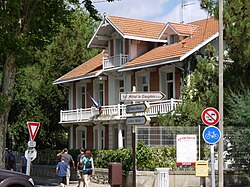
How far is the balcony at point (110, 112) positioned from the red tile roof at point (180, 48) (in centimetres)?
252

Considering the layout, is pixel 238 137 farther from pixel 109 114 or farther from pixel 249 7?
pixel 109 114

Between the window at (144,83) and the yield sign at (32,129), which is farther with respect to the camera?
the window at (144,83)

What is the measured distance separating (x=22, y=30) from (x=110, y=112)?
49.1 ft

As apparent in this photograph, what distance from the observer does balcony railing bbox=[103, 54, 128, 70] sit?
120 feet

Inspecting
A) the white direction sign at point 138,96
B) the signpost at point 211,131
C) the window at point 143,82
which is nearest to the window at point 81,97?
the window at point 143,82

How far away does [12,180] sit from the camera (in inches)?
582

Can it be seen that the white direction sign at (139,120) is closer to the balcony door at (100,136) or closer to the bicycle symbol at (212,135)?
the bicycle symbol at (212,135)

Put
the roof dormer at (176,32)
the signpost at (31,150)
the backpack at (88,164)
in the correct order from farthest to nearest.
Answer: the roof dormer at (176,32) < the backpack at (88,164) < the signpost at (31,150)

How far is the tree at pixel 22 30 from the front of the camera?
20.9 m

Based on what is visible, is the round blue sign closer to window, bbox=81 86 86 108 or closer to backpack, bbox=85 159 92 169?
backpack, bbox=85 159 92 169

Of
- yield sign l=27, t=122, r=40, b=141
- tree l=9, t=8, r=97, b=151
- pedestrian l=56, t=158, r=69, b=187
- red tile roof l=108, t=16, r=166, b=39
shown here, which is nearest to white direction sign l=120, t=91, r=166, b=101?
yield sign l=27, t=122, r=40, b=141

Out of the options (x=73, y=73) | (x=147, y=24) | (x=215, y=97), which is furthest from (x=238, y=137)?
(x=73, y=73)

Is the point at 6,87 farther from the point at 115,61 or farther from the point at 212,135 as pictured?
the point at 115,61

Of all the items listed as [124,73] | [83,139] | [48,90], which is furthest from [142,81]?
[48,90]
